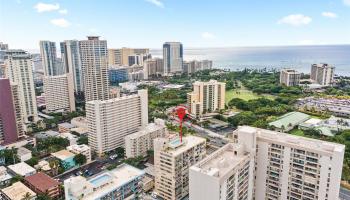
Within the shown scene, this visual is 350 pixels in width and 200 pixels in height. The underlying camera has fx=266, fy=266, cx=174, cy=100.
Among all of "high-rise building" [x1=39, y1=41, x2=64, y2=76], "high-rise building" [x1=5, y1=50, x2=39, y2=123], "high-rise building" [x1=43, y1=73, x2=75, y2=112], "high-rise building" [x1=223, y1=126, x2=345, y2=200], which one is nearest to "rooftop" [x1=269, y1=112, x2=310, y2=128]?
"high-rise building" [x1=223, y1=126, x2=345, y2=200]

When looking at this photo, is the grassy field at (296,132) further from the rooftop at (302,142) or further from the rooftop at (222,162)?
the rooftop at (222,162)

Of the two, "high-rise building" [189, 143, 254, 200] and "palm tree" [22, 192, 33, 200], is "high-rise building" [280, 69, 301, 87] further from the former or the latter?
"palm tree" [22, 192, 33, 200]

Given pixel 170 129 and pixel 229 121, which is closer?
pixel 170 129

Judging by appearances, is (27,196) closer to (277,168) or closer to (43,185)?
(43,185)

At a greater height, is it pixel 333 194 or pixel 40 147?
pixel 333 194

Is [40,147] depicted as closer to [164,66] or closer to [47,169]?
[47,169]

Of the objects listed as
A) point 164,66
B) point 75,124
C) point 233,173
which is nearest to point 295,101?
point 75,124
